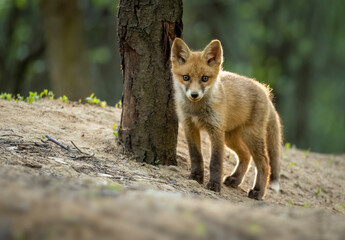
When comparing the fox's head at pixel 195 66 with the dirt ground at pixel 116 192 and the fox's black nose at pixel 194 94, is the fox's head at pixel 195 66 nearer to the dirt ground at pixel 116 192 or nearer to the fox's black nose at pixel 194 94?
the fox's black nose at pixel 194 94

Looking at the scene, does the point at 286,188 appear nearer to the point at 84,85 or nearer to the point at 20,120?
the point at 20,120

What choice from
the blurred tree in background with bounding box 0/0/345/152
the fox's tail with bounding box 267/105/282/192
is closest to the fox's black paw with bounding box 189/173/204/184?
the fox's tail with bounding box 267/105/282/192

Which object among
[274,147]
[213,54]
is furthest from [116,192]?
[274,147]

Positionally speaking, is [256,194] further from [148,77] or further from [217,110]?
[148,77]

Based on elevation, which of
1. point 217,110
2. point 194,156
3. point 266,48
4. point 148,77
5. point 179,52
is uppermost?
point 266,48

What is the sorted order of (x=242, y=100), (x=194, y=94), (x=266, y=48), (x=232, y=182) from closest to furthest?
(x=194, y=94), (x=242, y=100), (x=232, y=182), (x=266, y=48)

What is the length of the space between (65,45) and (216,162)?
28.6 feet

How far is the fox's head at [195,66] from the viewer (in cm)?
583

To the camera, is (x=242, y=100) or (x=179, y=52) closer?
(x=179, y=52)

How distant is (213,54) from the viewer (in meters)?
6.11

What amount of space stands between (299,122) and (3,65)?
41.1 ft

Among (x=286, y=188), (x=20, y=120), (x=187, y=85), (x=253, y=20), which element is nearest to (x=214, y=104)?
(x=187, y=85)

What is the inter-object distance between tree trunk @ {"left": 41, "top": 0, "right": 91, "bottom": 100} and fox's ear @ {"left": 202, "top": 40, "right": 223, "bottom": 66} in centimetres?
750

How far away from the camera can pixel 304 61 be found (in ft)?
63.4
